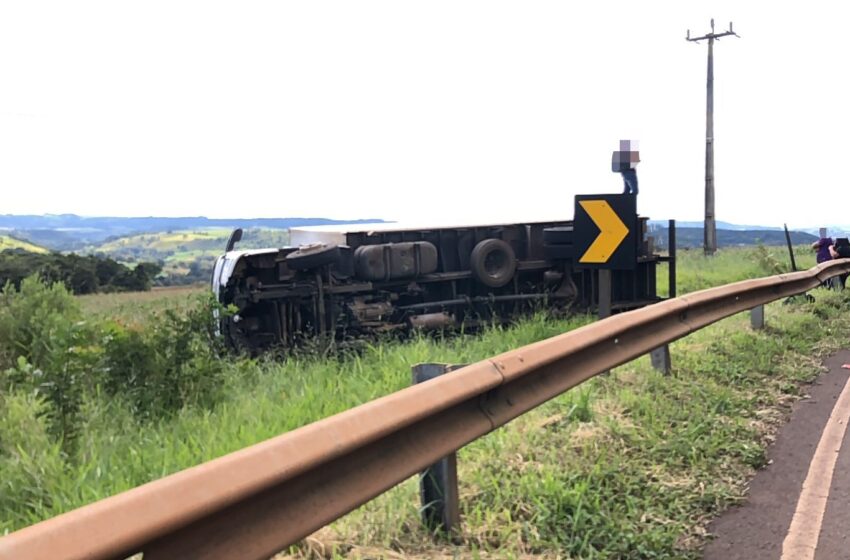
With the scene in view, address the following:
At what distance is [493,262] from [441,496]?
347 inches

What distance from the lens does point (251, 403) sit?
6.26m

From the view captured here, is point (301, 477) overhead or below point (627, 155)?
below

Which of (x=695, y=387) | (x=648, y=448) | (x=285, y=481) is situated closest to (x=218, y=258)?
(x=695, y=387)

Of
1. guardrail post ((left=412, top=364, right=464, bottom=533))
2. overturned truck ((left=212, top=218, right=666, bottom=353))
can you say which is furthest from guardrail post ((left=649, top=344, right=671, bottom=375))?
overturned truck ((left=212, top=218, right=666, bottom=353))

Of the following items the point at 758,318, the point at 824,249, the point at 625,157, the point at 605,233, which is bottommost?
the point at 758,318

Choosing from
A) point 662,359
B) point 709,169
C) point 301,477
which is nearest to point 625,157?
point 662,359

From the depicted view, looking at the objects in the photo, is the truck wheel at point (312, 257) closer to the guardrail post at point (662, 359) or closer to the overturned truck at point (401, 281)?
the overturned truck at point (401, 281)

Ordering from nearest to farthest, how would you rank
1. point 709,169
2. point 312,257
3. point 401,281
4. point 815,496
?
point 815,496, point 312,257, point 401,281, point 709,169

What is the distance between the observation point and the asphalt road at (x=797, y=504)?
360 centimetres

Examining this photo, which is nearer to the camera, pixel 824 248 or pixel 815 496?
pixel 815 496

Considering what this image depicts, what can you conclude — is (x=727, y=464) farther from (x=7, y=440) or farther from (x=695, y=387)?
(x=7, y=440)

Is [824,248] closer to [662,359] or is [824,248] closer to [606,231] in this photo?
[606,231]

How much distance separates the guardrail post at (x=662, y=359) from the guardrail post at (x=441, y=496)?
3510 mm

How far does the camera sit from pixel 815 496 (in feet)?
14.1
